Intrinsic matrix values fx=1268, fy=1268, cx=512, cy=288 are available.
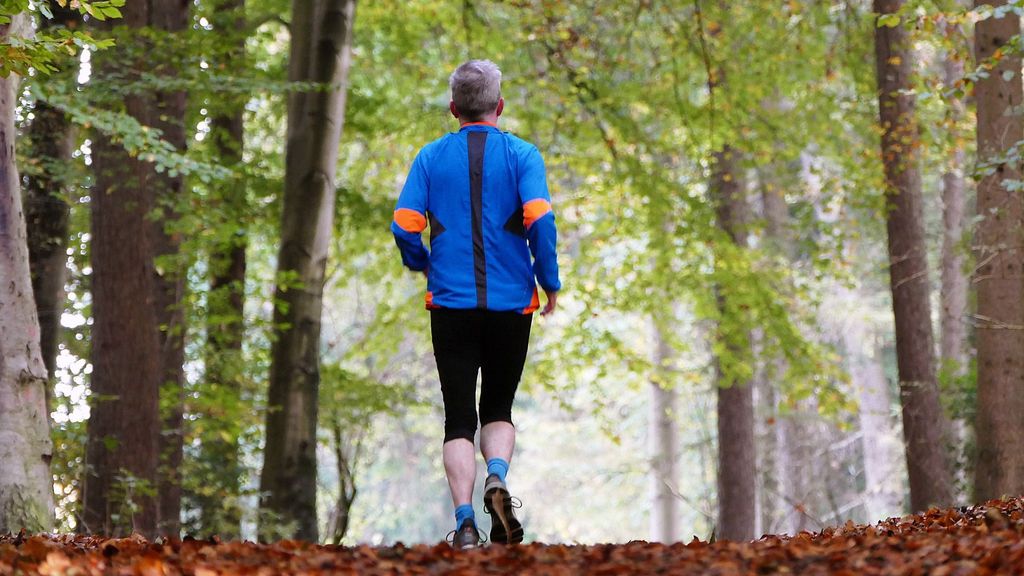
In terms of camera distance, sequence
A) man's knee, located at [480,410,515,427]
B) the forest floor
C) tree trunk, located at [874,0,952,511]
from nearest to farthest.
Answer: the forest floor → man's knee, located at [480,410,515,427] → tree trunk, located at [874,0,952,511]

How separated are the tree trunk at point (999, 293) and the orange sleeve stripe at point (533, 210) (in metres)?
5.22

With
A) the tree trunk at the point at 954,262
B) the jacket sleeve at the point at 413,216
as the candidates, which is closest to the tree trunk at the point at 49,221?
the jacket sleeve at the point at 413,216

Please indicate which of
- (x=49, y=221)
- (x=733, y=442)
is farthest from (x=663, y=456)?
(x=49, y=221)

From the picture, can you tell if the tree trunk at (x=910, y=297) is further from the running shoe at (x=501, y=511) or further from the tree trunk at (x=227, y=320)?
the running shoe at (x=501, y=511)

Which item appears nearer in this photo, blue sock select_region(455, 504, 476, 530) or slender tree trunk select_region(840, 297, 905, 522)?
blue sock select_region(455, 504, 476, 530)

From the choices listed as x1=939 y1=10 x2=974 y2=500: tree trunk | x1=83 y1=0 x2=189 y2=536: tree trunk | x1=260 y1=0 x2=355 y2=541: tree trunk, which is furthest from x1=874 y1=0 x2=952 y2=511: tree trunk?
x1=83 y1=0 x2=189 y2=536: tree trunk

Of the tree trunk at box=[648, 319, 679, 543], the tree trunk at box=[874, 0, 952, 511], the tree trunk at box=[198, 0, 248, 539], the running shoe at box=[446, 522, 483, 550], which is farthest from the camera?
the tree trunk at box=[648, 319, 679, 543]

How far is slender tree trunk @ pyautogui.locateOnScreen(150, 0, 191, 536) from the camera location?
12.0 m

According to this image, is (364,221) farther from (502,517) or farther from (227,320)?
(502,517)

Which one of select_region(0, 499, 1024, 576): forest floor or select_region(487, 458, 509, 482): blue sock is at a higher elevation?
select_region(487, 458, 509, 482): blue sock

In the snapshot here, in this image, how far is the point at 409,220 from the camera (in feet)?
19.0

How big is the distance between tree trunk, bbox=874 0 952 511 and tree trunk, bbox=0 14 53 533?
29.9 feet

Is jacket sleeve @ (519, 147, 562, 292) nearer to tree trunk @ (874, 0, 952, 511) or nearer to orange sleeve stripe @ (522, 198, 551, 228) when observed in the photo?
orange sleeve stripe @ (522, 198, 551, 228)

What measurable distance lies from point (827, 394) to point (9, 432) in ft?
39.4
